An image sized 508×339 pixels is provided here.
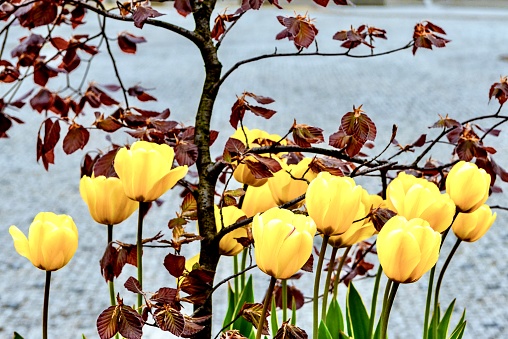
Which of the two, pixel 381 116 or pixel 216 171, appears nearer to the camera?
pixel 216 171

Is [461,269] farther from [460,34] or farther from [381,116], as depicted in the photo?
[460,34]

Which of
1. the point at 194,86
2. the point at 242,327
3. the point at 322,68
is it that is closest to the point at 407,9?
the point at 322,68

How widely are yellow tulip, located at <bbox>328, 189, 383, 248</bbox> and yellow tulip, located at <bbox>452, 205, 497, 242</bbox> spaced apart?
0.11 metres

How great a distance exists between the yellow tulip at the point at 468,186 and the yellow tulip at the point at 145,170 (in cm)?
31

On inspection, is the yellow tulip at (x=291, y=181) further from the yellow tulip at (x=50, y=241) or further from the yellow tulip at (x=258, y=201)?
the yellow tulip at (x=50, y=241)

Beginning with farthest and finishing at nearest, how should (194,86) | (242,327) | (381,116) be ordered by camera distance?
(194,86)
(381,116)
(242,327)

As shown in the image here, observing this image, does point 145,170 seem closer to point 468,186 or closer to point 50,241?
point 50,241

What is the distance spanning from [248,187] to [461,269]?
2.09 meters

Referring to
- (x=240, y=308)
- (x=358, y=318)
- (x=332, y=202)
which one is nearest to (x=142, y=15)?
(x=332, y=202)

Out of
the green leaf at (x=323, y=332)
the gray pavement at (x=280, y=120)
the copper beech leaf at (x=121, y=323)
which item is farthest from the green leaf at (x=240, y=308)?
the copper beech leaf at (x=121, y=323)

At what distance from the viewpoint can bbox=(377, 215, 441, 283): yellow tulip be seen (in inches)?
27.8

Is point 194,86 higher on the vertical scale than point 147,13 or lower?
higher

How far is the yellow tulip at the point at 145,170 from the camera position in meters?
0.81

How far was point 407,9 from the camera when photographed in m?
Answer: 14.1
